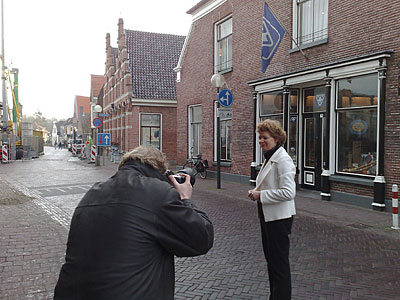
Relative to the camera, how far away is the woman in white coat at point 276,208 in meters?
3.21

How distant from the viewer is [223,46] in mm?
14625

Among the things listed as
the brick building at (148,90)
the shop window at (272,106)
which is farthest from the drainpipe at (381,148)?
the brick building at (148,90)

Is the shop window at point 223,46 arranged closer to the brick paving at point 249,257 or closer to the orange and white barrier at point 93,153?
the brick paving at point 249,257

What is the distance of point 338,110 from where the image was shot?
9.48 m

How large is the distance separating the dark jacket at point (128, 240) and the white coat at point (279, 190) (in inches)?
60.8

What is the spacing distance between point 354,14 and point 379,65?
1595 millimetres

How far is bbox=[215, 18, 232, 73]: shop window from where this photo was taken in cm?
1420

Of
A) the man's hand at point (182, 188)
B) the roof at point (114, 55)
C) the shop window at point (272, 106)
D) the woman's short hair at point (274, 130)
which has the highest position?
the roof at point (114, 55)

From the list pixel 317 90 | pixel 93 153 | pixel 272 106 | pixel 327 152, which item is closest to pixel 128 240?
pixel 327 152

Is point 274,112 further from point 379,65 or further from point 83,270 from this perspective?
point 83,270

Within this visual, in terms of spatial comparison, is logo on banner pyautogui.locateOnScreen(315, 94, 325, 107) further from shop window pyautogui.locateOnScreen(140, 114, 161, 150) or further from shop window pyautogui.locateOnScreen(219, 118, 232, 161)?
shop window pyautogui.locateOnScreen(140, 114, 161, 150)

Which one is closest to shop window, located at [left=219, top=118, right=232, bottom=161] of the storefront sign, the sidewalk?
the sidewalk

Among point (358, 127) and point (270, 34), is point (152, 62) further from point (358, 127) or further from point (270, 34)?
point (358, 127)

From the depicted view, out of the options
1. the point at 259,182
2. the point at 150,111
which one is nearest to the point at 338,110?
the point at 259,182
